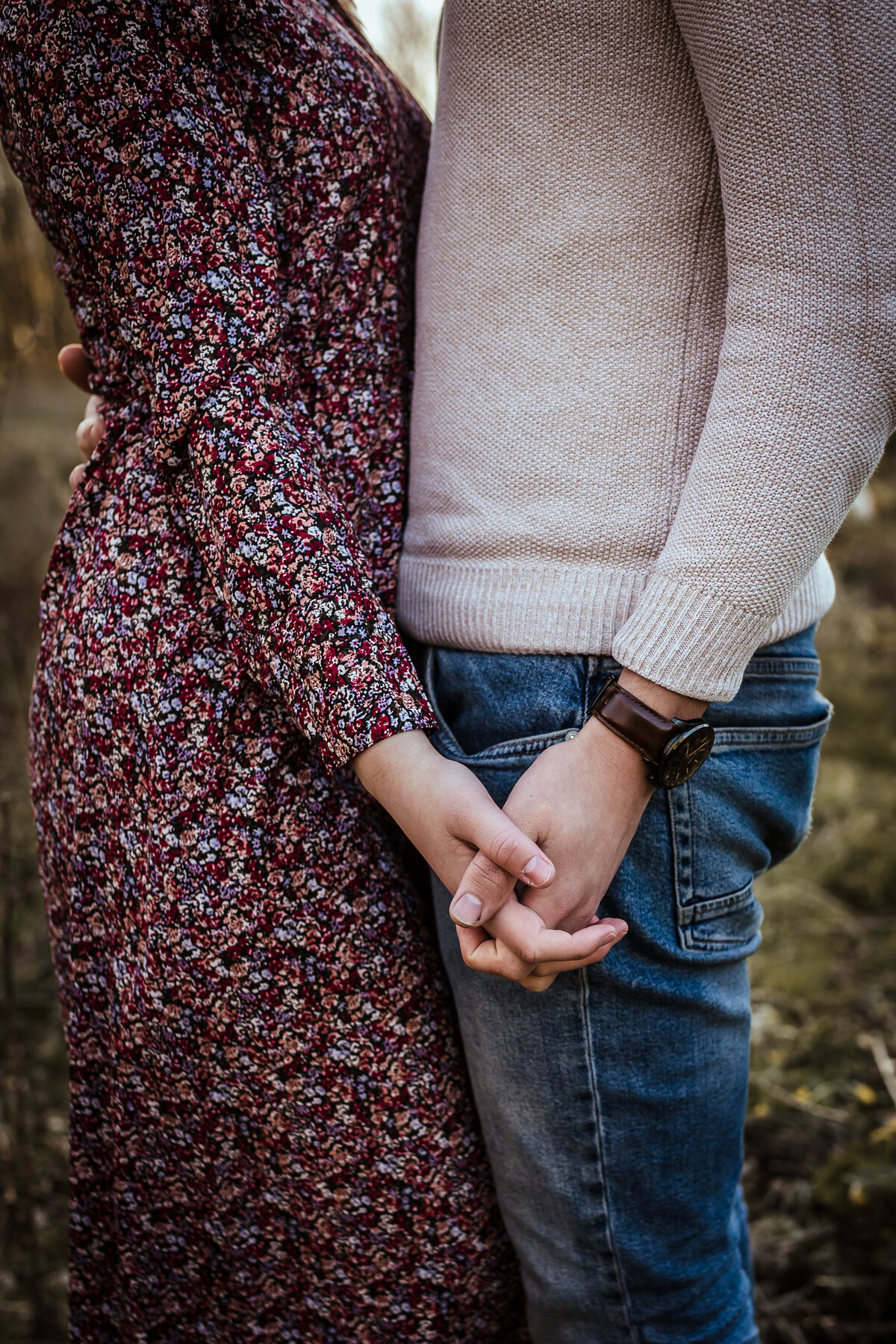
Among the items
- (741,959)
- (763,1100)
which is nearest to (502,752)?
(741,959)

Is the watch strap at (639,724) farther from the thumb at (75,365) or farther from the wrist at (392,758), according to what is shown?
the thumb at (75,365)

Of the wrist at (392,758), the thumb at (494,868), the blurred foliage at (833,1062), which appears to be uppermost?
the wrist at (392,758)

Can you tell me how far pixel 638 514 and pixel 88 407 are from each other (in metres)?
0.85

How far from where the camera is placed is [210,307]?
856 millimetres

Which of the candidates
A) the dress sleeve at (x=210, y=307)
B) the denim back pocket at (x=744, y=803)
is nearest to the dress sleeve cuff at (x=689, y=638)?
the denim back pocket at (x=744, y=803)

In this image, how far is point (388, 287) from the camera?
1013mm

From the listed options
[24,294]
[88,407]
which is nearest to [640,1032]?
[88,407]

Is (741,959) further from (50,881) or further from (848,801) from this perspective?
(848,801)

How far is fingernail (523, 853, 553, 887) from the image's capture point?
2.40ft

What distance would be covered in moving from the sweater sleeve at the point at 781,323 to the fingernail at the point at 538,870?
0.63ft

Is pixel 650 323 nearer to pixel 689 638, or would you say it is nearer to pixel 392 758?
pixel 689 638

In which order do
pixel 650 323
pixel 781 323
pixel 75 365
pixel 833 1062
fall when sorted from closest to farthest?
1. pixel 781 323
2. pixel 650 323
3. pixel 75 365
4. pixel 833 1062

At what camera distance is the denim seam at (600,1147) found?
2.85 ft

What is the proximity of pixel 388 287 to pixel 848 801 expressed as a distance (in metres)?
2.84
